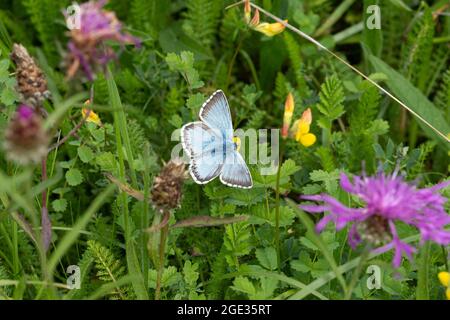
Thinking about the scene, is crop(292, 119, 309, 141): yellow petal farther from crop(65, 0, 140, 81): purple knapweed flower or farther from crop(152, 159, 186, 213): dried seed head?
crop(65, 0, 140, 81): purple knapweed flower

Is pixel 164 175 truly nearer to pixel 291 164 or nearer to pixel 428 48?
pixel 291 164

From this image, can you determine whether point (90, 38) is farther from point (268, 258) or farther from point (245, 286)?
point (268, 258)

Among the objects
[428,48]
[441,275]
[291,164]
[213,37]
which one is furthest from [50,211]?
→ [428,48]

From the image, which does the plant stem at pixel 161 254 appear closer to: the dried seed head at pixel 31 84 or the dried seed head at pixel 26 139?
the dried seed head at pixel 31 84

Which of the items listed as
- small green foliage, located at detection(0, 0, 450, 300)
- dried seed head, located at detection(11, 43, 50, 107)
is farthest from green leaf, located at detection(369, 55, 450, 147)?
dried seed head, located at detection(11, 43, 50, 107)

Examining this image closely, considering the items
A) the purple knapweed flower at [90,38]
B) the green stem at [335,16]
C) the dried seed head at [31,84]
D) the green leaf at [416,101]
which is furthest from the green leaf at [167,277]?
the green stem at [335,16]

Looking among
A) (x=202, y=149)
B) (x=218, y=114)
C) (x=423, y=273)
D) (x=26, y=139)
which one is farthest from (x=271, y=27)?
(x=26, y=139)

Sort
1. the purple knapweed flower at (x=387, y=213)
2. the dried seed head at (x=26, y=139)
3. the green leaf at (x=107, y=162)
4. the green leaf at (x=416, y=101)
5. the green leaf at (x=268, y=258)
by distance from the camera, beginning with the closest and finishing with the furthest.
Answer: the dried seed head at (x=26, y=139)
the purple knapweed flower at (x=387, y=213)
the green leaf at (x=268, y=258)
the green leaf at (x=107, y=162)
the green leaf at (x=416, y=101)
